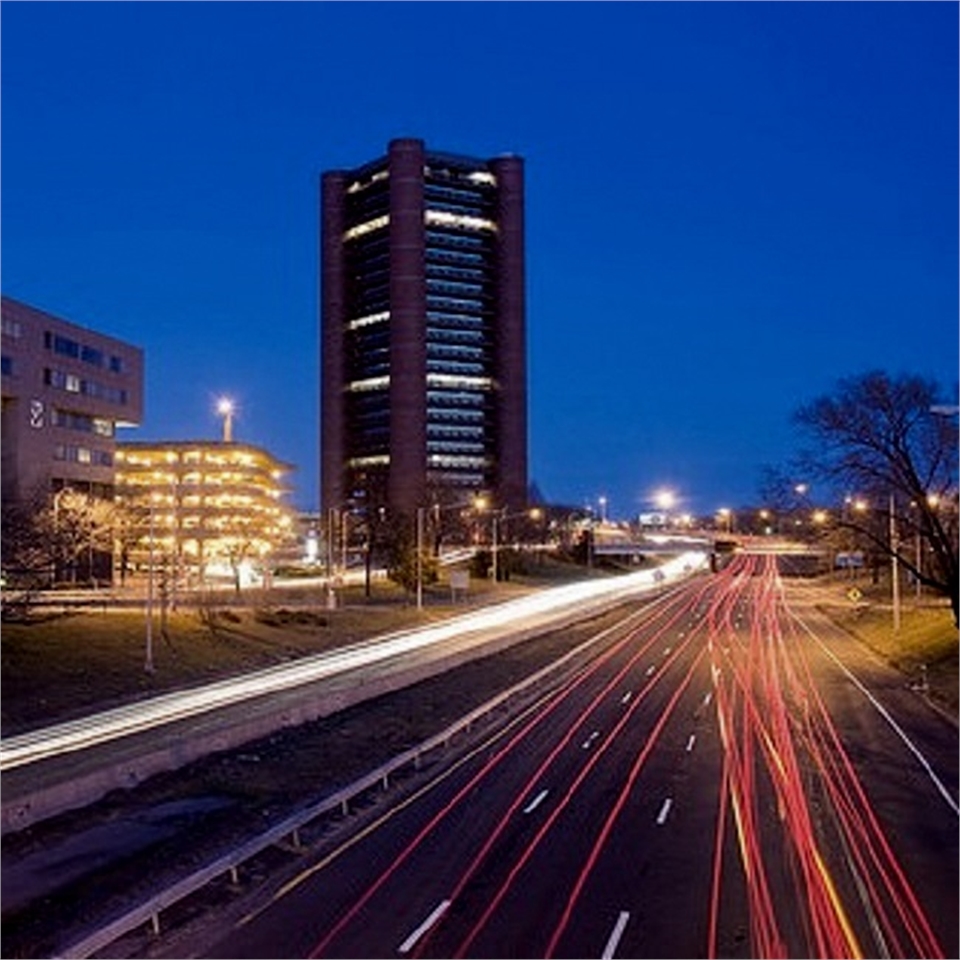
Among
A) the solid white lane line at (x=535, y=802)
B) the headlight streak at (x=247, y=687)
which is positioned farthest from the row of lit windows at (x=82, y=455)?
the solid white lane line at (x=535, y=802)

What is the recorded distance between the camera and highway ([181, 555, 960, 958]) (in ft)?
65.8

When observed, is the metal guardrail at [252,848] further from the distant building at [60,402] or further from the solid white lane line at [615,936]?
the distant building at [60,402]

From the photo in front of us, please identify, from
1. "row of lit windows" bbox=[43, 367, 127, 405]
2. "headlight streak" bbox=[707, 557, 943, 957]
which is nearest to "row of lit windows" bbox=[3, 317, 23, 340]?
"row of lit windows" bbox=[43, 367, 127, 405]

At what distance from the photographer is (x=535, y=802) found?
99.2ft

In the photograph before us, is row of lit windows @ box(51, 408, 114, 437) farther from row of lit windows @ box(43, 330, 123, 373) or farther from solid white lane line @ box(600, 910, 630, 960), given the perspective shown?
solid white lane line @ box(600, 910, 630, 960)

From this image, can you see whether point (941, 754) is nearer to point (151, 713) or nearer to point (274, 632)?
point (151, 713)

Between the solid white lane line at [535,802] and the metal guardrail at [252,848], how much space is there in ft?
13.0

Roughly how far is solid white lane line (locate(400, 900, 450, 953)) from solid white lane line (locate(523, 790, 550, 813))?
24.7ft

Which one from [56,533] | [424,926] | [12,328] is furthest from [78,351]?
[424,926]

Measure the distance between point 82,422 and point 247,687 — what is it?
66795 millimetres

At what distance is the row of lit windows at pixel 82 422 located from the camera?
346 ft

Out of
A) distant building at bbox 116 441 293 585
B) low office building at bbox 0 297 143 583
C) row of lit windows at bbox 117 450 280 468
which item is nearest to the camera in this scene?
low office building at bbox 0 297 143 583

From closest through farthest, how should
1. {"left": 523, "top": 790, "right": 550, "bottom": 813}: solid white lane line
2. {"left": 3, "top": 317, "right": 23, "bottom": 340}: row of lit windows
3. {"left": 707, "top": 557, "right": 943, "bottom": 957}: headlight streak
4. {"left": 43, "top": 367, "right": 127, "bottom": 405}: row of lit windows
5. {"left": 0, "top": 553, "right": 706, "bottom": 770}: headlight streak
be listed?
{"left": 707, "top": 557, "right": 943, "bottom": 957}: headlight streak < {"left": 523, "top": 790, "right": 550, "bottom": 813}: solid white lane line < {"left": 0, "top": 553, "right": 706, "bottom": 770}: headlight streak < {"left": 3, "top": 317, "right": 23, "bottom": 340}: row of lit windows < {"left": 43, "top": 367, "right": 127, "bottom": 405}: row of lit windows

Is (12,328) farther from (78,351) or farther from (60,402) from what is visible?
(78,351)
